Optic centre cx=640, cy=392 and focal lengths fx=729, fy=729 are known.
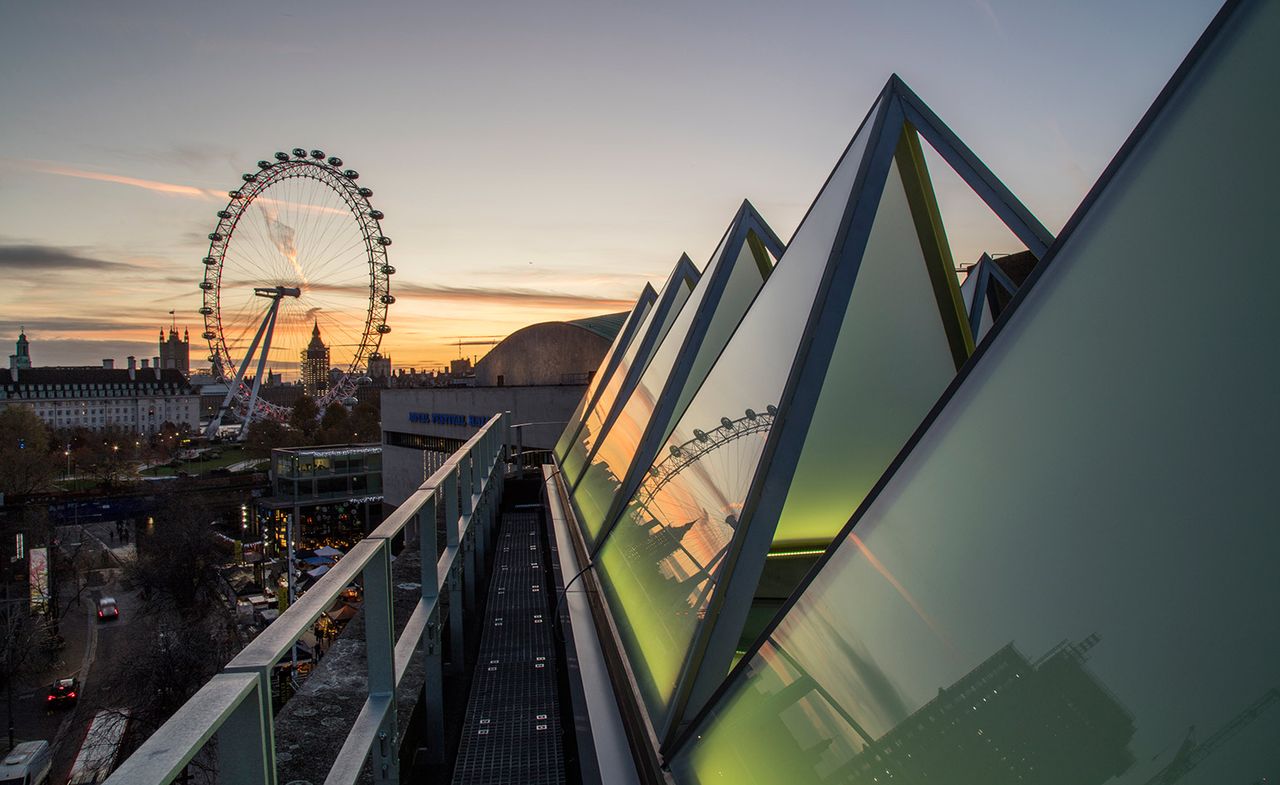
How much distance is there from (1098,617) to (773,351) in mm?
1618

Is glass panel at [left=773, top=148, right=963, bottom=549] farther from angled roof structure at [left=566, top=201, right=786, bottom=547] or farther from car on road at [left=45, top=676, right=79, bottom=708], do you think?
car on road at [left=45, top=676, right=79, bottom=708]

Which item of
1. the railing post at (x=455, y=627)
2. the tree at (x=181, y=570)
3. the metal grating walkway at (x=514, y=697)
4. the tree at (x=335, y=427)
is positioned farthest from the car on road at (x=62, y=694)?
the tree at (x=335, y=427)

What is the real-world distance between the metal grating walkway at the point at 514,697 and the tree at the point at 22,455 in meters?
50.5

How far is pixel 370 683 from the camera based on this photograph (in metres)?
1.65

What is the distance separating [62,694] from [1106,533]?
29.6m

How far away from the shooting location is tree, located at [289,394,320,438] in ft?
222

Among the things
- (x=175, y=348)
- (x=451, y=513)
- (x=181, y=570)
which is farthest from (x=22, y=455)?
(x=175, y=348)

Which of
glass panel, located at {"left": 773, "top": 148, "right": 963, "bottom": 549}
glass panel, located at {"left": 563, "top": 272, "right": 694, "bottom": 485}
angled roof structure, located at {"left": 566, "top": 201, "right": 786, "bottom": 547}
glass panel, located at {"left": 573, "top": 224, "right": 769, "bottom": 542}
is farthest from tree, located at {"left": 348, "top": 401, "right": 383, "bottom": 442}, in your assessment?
glass panel, located at {"left": 773, "top": 148, "right": 963, "bottom": 549}

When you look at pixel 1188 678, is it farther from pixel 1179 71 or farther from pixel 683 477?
pixel 683 477

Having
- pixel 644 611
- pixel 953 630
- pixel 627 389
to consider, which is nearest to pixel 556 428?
pixel 627 389

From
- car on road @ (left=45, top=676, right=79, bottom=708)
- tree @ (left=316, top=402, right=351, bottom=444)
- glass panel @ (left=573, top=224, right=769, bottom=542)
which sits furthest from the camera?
tree @ (left=316, top=402, right=351, bottom=444)

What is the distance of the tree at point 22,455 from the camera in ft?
145

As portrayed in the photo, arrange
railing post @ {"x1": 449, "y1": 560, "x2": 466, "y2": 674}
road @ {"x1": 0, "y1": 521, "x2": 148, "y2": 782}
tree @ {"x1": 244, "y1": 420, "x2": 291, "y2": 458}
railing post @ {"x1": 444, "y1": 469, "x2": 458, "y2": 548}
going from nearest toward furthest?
railing post @ {"x1": 444, "y1": 469, "x2": 458, "y2": 548}
railing post @ {"x1": 449, "y1": 560, "x2": 466, "y2": 674}
road @ {"x1": 0, "y1": 521, "x2": 148, "y2": 782}
tree @ {"x1": 244, "y1": 420, "x2": 291, "y2": 458}

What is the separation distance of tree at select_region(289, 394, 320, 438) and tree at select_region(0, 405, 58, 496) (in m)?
18.2
